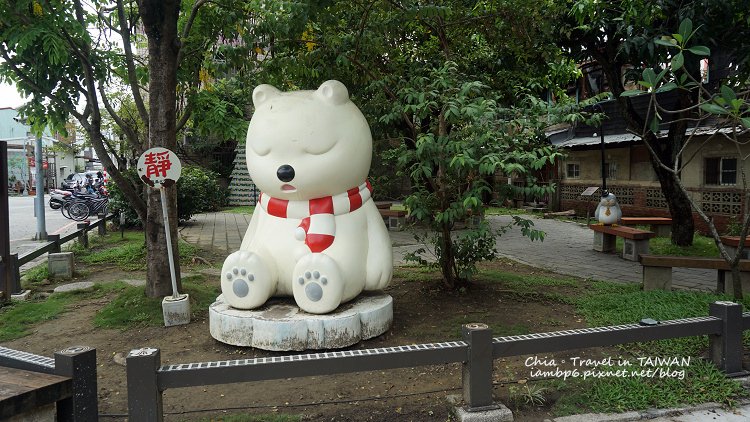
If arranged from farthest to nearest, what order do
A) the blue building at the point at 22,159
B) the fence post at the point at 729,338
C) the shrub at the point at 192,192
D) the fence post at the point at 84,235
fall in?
the blue building at the point at 22,159
the shrub at the point at 192,192
the fence post at the point at 84,235
the fence post at the point at 729,338

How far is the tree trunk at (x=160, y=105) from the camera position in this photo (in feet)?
19.4

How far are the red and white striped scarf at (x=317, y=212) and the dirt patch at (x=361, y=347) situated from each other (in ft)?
3.55

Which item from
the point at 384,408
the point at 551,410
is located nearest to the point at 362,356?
the point at 384,408

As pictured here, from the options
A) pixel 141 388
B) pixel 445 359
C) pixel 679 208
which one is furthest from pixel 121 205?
pixel 679 208

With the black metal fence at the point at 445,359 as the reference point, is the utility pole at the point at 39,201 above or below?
above

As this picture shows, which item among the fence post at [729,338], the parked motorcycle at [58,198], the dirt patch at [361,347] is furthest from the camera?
the parked motorcycle at [58,198]

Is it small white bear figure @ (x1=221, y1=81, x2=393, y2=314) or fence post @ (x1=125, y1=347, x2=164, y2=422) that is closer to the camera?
fence post @ (x1=125, y1=347, x2=164, y2=422)

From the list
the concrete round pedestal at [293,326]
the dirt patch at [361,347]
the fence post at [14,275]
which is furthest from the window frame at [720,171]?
the fence post at [14,275]

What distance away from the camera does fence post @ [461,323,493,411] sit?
331 cm

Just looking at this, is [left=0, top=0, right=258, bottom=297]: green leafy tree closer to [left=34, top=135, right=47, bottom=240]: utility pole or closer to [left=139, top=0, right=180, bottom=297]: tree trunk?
[left=139, top=0, right=180, bottom=297]: tree trunk

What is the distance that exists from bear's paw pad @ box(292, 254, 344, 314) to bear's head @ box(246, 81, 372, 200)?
71 centimetres

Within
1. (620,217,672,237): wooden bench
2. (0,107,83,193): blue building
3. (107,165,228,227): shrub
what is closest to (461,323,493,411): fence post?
(620,217,672,237): wooden bench

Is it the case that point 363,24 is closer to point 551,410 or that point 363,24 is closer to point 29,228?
point 551,410

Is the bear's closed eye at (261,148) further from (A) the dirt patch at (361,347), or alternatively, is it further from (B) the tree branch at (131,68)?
(B) the tree branch at (131,68)
